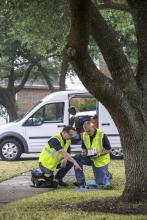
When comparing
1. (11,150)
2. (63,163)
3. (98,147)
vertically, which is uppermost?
(98,147)

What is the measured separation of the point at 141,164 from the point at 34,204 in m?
1.88

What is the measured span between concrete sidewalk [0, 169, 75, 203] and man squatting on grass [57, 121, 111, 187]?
933mm

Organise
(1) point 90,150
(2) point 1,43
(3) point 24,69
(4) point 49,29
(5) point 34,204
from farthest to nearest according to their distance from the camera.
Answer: (3) point 24,69 → (2) point 1,43 → (4) point 49,29 → (1) point 90,150 → (5) point 34,204

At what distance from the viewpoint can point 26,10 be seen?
13891 mm

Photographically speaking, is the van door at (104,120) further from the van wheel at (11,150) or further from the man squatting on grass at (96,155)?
the man squatting on grass at (96,155)

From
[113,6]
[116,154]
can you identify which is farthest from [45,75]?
[113,6]

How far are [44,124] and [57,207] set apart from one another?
948 centimetres

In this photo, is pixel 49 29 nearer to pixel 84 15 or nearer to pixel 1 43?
pixel 84 15

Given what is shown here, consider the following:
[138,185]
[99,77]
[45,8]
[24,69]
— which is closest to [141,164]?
[138,185]

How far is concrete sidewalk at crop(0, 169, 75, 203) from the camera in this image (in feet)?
34.9

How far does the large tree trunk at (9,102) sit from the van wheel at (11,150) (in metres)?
11.1

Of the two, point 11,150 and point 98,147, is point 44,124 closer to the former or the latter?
point 11,150

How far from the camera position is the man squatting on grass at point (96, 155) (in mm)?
11570

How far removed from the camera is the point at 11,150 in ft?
61.8
